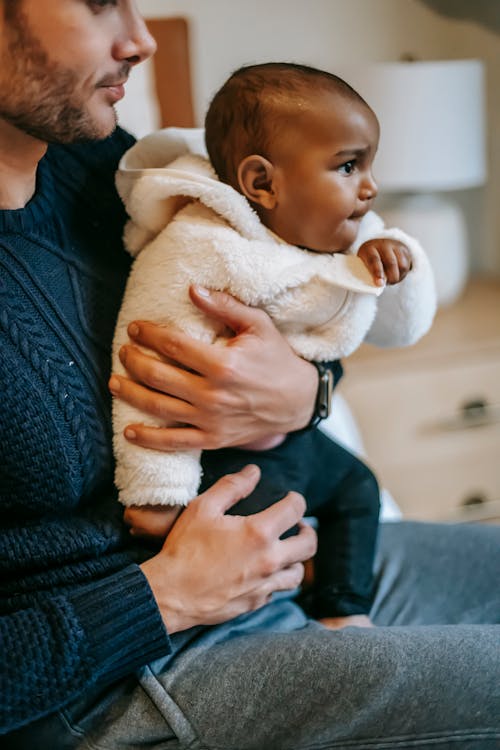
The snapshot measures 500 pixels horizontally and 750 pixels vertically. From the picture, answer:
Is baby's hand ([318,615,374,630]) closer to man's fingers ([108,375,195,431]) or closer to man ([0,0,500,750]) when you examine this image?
man ([0,0,500,750])

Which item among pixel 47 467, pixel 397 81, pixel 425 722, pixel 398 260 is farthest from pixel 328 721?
pixel 397 81

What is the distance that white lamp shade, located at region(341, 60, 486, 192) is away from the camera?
1.85m

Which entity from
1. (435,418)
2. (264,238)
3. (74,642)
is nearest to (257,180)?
(264,238)

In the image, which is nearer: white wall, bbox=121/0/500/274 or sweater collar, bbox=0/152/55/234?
sweater collar, bbox=0/152/55/234

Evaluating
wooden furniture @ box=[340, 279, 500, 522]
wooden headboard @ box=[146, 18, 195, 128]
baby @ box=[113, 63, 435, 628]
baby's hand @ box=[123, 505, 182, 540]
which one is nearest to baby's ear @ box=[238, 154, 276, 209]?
baby @ box=[113, 63, 435, 628]

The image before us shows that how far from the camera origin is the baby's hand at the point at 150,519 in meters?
0.86

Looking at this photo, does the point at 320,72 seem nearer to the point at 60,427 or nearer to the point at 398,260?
the point at 398,260

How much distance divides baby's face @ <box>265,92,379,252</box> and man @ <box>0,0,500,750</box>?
0.36ft

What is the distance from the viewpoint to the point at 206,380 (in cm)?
88

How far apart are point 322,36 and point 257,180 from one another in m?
1.40

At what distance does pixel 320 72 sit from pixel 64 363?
0.39 meters

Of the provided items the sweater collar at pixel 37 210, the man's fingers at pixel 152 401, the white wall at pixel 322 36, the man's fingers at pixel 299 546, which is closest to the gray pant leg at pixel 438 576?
the man's fingers at pixel 299 546

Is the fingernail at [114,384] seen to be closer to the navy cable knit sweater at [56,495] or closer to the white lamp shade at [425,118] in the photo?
the navy cable knit sweater at [56,495]

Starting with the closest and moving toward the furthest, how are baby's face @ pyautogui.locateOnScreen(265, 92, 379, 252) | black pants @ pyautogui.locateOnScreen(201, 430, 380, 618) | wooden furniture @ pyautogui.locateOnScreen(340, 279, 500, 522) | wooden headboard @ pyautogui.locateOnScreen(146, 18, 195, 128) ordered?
baby's face @ pyautogui.locateOnScreen(265, 92, 379, 252) < black pants @ pyautogui.locateOnScreen(201, 430, 380, 618) < wooden furniture @ pyautogui.locateOnScreen(340, 279, 500, 522) < wooden headboard @ pyautogui.locateOnScreen(146, 18, 195, 128)
